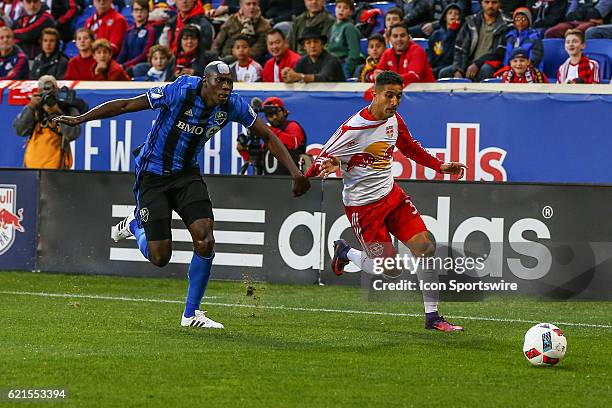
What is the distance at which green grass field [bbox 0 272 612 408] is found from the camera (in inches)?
297

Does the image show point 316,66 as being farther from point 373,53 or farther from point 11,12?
point 11,12

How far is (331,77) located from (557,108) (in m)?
3.30

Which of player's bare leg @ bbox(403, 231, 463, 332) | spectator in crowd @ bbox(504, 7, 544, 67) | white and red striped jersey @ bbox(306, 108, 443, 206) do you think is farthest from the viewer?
spectator in crowd @ bbox(504, 7, 544, 67)

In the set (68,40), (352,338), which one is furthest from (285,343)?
(68,40)

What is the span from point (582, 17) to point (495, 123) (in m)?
2.41

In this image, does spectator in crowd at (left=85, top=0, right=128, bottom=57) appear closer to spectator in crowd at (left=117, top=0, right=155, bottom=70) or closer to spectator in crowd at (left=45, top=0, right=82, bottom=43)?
spectator in crowd at (left=117, top=0, right=155, bottom=70)

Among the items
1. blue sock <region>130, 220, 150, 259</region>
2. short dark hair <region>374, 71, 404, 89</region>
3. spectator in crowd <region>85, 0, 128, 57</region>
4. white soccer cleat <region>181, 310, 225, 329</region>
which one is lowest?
white soccer cleat <region>181, 310, 225, 329</region>

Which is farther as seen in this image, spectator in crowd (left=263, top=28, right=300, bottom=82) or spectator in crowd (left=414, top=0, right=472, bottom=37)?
spectator in crowd (left=414, top=0, right=472, bottom=37)

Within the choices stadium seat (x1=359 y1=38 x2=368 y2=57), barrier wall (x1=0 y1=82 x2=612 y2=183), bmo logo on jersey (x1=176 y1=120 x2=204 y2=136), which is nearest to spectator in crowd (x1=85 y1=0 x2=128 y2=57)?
barrier wall (x1=0 y1=82 x2=612 y2=183)

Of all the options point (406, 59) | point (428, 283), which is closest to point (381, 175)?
point (428, 283)

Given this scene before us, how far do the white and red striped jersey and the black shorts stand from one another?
1168 mm

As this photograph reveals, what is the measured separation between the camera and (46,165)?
1731 centimetres

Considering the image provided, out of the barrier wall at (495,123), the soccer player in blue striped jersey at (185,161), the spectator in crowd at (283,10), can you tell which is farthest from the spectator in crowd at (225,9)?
the soccer player in blue striped jersey at (185,161)

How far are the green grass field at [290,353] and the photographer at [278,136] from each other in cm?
321
